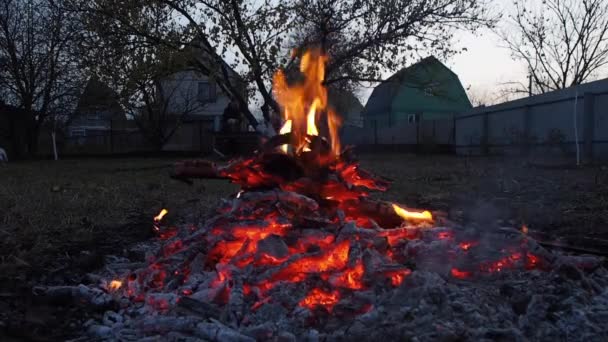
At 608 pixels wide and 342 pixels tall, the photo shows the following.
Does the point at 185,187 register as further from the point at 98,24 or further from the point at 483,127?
the point at 483,127

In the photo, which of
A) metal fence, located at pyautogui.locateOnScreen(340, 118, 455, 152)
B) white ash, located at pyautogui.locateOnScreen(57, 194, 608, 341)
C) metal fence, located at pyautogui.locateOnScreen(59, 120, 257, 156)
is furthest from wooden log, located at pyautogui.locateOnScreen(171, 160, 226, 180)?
metal fence, located at pyautogui.locateOnScreen(59, 120, 257, 156)

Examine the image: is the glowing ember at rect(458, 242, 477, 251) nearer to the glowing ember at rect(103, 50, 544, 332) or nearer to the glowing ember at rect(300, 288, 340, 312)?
the glowing ember at rect(103, 50, 544, 332)

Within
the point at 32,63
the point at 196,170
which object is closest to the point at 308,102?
the point at 196,170

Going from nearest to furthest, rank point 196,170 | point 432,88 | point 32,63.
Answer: point 196,170, point 432,88, point 32,63

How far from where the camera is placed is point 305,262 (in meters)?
2.98

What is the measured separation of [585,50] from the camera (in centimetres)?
2636

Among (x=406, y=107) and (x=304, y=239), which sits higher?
(x=406, y=107)

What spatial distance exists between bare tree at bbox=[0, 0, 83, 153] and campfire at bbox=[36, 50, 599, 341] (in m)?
21.9

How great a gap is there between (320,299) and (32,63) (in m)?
25.1

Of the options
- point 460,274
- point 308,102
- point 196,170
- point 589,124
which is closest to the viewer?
point 460,274

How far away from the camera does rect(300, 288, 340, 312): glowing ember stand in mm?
2604

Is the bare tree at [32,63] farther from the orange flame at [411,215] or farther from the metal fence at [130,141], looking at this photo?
the orange flame at [411,215]

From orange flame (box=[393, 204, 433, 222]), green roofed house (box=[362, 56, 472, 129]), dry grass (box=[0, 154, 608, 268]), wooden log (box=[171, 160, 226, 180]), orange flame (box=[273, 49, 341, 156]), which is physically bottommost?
dry grass (box=[0, 154, 608, 268])

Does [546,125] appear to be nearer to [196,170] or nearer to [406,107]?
[196,170]
